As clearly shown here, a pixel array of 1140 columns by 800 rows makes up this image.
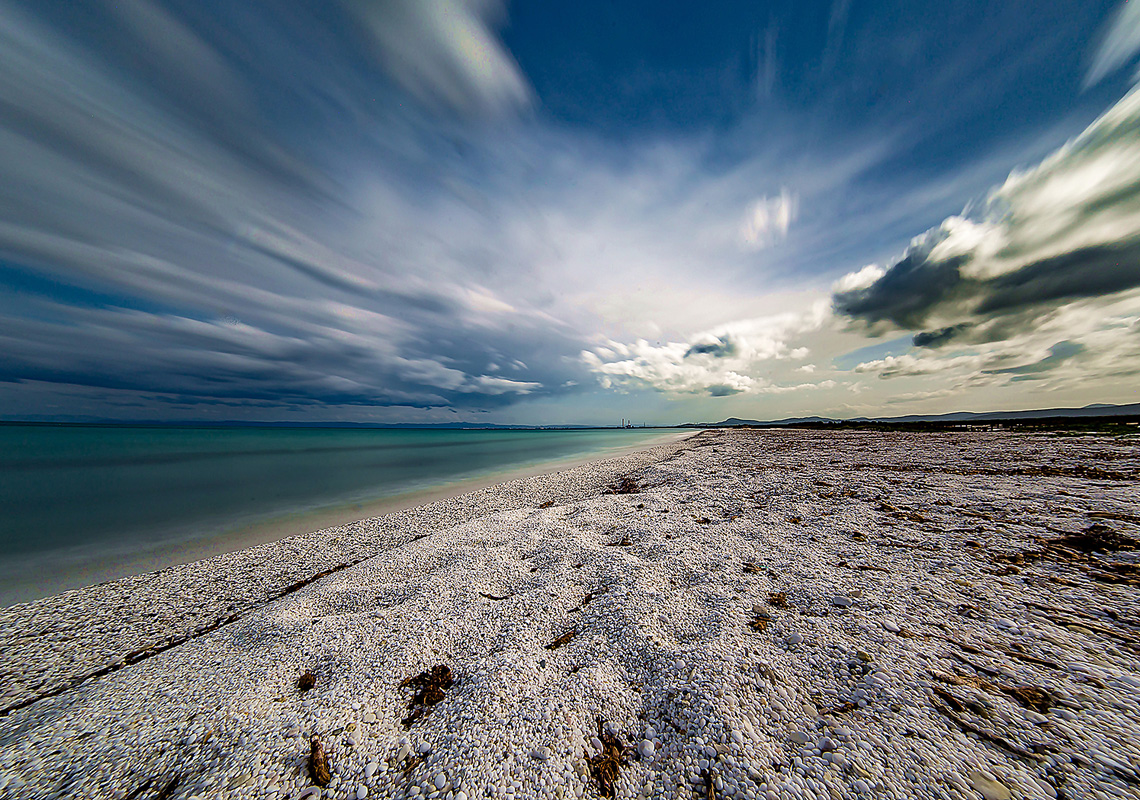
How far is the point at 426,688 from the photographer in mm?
3652

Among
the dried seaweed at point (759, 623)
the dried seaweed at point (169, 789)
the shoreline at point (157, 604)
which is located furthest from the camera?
the shoreline at point (157, 604)

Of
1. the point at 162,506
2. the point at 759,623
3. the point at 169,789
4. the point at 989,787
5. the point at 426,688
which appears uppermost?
the point at 989,787

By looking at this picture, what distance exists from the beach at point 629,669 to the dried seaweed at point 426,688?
3 cm

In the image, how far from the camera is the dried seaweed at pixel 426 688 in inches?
132

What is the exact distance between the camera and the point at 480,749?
9.48 feet

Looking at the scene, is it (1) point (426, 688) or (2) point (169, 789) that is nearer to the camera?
(2) point (169, 789)

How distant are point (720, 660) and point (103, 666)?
782 cm

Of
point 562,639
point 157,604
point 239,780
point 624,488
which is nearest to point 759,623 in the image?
point 562,639

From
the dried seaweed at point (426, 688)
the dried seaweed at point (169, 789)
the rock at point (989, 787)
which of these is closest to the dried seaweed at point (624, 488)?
the dried seaweed at point (426, 688)

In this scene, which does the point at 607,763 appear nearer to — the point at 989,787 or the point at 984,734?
the point at 989,787

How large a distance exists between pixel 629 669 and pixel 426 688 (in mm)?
2101

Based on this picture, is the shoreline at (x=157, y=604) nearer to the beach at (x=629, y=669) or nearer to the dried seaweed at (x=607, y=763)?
the beach at (x=629, y=669)

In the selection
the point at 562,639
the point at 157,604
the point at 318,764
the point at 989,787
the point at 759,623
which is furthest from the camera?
the point at 157,604

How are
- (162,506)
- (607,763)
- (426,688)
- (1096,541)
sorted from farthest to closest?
1. (162,506)
2. (1096,541)
3. (426,688)
4. (607,763)
